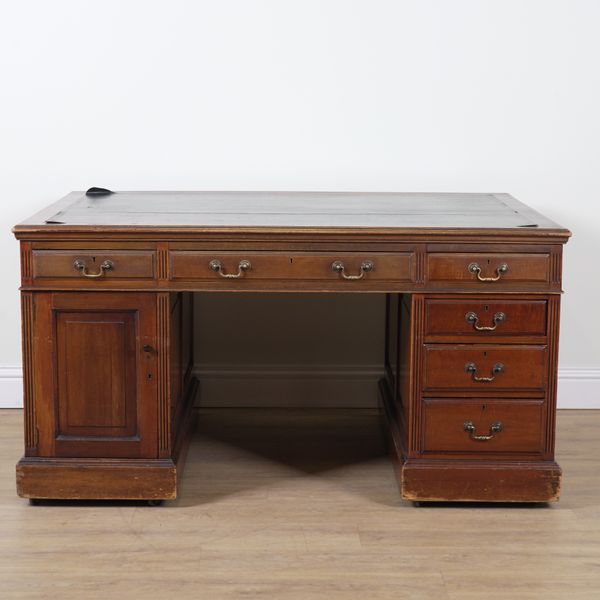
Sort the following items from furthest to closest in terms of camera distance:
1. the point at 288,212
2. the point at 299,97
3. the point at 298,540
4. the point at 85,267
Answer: the point at 299,97
the point at 288,212
the point at 85,267
the point at 298,540

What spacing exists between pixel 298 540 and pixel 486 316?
786mm

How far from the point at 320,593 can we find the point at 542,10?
2.24 metres

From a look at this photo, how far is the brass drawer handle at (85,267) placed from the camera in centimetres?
285

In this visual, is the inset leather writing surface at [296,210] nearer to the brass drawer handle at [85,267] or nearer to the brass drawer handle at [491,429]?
the brass drawer handle at [85,267]

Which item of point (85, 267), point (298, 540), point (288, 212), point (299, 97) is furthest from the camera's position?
point (299, 97)

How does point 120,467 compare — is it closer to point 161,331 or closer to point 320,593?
point 161,331

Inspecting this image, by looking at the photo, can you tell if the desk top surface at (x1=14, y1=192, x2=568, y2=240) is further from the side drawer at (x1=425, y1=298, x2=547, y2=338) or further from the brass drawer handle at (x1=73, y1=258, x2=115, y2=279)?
the side drawer at (x1=425, y1=298, x2=547, y2=338)

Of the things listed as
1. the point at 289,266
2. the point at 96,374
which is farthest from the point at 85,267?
the point at 289,266

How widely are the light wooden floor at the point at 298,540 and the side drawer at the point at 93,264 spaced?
0.65m

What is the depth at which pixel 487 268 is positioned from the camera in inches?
113

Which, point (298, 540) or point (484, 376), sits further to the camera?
point (484, 376)

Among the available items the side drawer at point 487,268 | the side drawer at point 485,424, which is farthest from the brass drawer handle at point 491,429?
the side drawer at point 487,268

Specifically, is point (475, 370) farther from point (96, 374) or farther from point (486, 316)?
point (96, 374)

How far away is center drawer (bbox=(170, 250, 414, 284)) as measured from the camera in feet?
9.37
